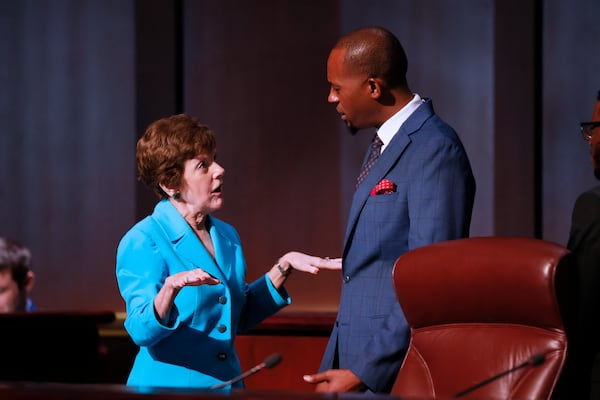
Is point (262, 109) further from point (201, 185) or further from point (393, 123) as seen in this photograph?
point (393, 123)

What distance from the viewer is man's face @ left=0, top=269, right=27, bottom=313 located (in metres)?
3.70

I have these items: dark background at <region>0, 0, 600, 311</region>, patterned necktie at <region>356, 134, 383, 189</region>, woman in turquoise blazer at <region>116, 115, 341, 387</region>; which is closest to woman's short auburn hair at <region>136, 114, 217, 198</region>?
woman in turquoise blazer at <region>116, 115, 341, 387</region>

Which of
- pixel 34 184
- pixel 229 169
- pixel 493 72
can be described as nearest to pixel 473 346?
pixel 493 72

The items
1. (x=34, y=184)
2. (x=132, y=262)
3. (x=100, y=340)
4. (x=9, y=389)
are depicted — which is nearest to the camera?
(x=9, y=389)

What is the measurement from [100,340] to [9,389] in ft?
8.25

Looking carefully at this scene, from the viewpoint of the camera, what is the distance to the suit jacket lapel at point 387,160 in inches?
84.4

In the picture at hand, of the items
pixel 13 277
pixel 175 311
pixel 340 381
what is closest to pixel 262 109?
pixel 13 277

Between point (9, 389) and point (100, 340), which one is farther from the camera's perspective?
point (100, 340)

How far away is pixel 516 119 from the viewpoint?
13.7 feet

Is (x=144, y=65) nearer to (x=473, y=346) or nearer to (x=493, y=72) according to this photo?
(x=493, y=72)

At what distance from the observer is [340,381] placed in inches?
80.0

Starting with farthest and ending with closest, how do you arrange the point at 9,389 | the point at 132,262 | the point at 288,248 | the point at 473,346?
the point at 288,248
the point at 132,262
the point at 473,346
the point at 9,389

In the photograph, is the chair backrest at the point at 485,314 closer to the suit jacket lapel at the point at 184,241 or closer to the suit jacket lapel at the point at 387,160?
the suit jacket lapel at the point at 387,160

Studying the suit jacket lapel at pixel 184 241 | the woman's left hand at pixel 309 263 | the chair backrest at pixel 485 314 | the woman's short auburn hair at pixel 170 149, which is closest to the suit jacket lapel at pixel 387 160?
the woman's left hand at pixel 309 263
